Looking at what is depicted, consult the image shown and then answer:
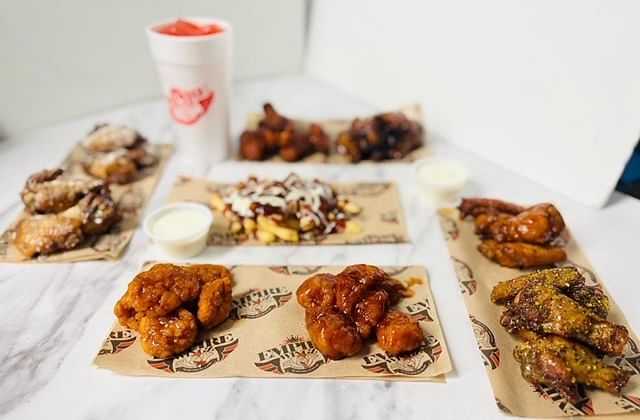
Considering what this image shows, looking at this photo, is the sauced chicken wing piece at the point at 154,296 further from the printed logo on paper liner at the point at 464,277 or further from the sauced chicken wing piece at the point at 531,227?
the sauced chicken wing piece at the point at 531,227

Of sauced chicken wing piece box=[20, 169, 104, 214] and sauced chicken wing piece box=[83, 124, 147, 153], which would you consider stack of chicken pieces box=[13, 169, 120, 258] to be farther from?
sauced chicken wing piece box=[83, 124, 147, 153]

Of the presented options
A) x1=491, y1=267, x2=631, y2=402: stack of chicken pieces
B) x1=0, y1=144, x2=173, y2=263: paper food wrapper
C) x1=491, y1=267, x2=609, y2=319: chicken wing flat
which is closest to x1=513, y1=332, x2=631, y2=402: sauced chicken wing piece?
x1=491, y1=267, x2=631, y2=402: stack of chicken pieces

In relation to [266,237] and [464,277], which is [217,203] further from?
[464,277]

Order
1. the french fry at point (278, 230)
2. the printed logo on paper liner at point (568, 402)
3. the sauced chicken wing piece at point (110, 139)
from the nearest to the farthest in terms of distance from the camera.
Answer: the printed logo on paper liner at point (568, 402) < the french fry at point (278, 230) < the sauced chicken wing piece at point (110, 139)

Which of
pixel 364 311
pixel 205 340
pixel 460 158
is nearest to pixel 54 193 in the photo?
pixel 205 340

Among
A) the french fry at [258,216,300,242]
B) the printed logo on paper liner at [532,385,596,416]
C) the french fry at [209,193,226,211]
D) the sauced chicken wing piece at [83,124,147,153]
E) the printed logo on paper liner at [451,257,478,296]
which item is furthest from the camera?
the sauced chicken wing piece at [83,124,147,153]

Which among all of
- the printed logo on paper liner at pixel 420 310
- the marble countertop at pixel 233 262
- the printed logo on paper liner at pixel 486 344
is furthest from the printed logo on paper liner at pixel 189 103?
the printed logo on paper liner at pixel 486 344
